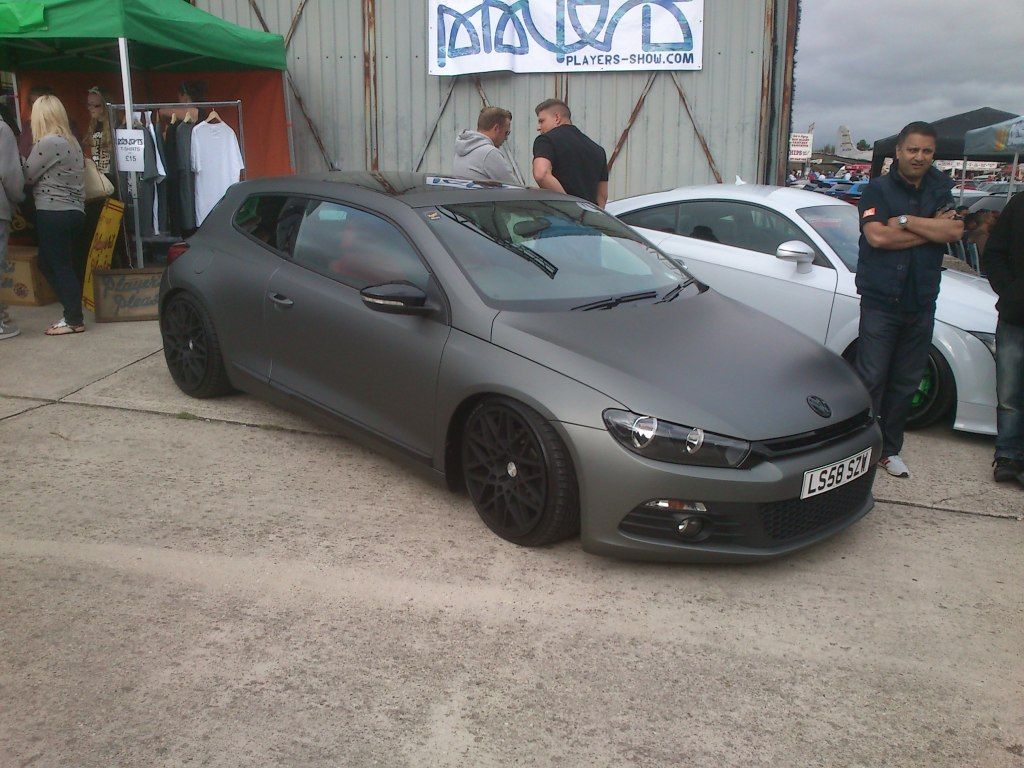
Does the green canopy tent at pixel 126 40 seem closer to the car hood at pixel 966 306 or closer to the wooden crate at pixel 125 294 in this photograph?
the wooden crate at pixel 125 294

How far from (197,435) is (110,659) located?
2221mm

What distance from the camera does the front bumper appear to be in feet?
10.9

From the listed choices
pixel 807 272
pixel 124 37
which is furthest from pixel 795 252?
pixel 124 37

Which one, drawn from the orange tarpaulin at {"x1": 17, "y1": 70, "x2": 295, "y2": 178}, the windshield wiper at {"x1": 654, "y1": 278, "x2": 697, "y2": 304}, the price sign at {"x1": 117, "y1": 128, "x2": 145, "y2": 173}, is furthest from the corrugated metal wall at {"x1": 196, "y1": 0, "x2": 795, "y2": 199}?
the windshield wiper at {"x1": 654, "y1": 278, "x2": 697, "y2": 304}

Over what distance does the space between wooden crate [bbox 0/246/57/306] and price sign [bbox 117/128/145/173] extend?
1238 millimetres

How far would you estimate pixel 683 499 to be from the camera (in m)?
3.33

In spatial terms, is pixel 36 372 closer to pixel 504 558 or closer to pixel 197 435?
pixel 197 435

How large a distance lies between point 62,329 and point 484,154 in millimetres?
3605

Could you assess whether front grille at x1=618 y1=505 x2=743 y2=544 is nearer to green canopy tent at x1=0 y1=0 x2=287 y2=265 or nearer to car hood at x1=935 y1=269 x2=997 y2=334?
car hood at x1=935 y1=269 x2=997 y2=334

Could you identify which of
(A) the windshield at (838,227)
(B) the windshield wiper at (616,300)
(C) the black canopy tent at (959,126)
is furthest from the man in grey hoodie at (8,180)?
(C) the black canopy tent at (959,126)

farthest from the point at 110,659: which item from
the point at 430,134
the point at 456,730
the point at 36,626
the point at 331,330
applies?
the point at 430,134

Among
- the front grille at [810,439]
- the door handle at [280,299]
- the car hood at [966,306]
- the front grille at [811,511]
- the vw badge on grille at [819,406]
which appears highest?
the door handle at [280,299]

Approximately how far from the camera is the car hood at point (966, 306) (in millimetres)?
5238

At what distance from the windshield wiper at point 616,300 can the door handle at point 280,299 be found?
1.52m
